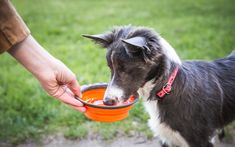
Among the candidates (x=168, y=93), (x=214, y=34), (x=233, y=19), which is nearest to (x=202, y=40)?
(x=214, y=34)

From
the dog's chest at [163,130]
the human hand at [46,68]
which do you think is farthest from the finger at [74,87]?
the dog's chest at [163,130]

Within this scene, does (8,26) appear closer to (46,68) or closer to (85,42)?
(46,68)

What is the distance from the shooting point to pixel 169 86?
3.09 m

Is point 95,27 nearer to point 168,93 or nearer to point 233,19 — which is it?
point 233,19

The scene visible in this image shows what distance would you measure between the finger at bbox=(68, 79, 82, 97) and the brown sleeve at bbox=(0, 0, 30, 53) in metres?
0.81

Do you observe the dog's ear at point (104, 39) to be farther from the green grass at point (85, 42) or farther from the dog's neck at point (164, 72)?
the green grass at point (85, 42)

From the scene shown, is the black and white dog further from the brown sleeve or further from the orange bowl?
the brown sleeve

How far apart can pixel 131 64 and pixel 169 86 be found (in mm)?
442

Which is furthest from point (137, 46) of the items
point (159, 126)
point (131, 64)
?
point (159, 126)

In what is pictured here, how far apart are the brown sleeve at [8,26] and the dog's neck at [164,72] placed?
124 centimetres

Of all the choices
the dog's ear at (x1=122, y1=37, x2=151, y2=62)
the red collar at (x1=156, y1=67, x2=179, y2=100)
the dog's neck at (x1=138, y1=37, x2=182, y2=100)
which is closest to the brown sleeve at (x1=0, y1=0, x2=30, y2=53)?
the dog's ear at (x1=122, y1=37, x2=151, y2=62)

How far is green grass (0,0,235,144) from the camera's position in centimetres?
444

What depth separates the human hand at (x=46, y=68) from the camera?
2676 millimetres

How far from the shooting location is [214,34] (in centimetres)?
730
